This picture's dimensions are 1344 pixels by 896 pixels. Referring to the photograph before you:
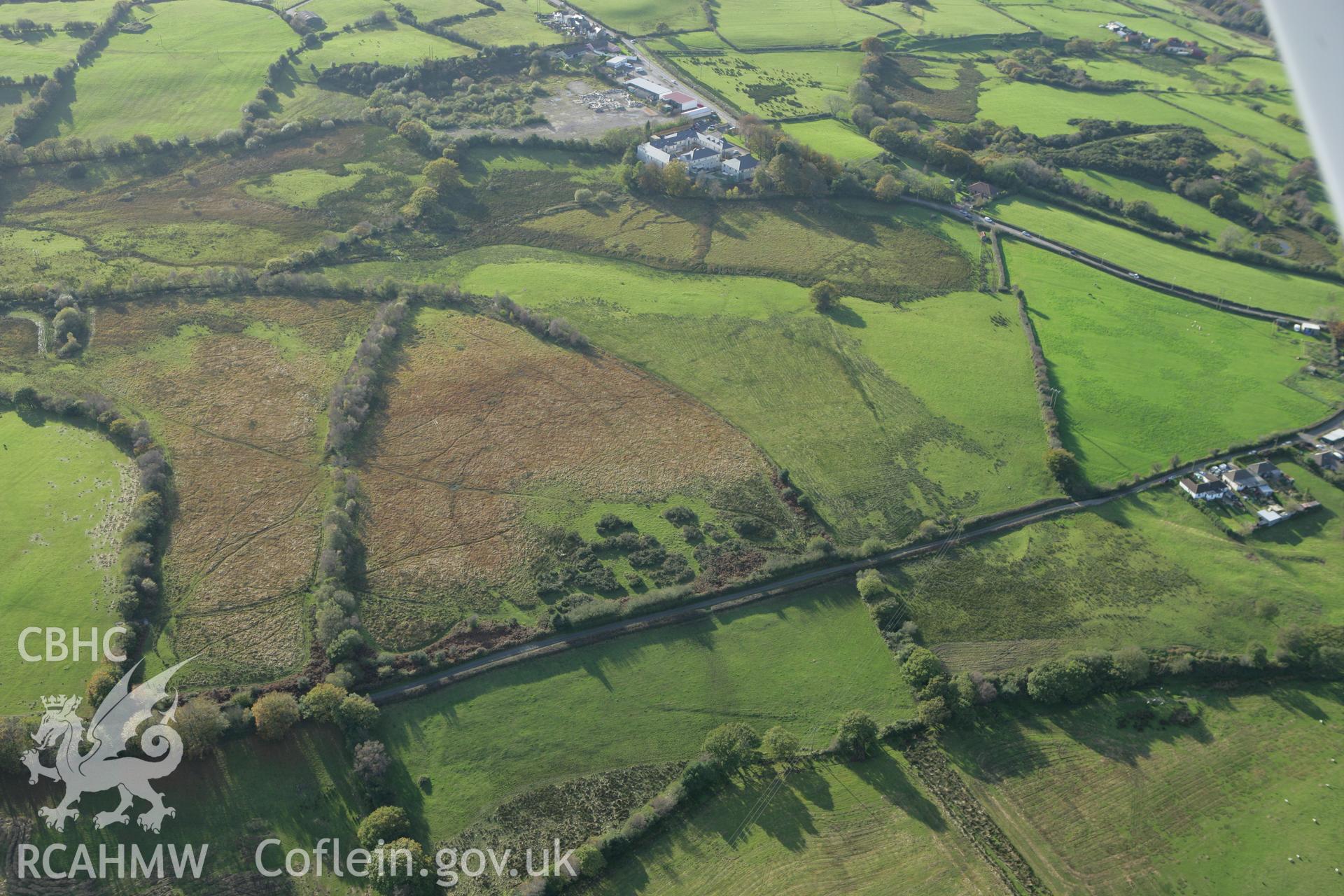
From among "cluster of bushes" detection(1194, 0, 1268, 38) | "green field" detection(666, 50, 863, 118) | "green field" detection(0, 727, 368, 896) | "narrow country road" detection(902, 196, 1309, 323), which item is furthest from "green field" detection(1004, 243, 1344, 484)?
"cluster of bushes" detection(1194, 0, 1268, 38)

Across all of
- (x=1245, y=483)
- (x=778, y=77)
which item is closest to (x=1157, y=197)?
(x=1245, y=483)

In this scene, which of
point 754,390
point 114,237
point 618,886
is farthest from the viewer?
point 114,237

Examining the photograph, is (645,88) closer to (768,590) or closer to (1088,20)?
(768,590)

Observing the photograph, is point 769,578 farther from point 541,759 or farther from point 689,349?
point 689,349

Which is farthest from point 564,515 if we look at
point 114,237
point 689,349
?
point 114,237

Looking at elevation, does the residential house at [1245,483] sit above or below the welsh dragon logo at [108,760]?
above

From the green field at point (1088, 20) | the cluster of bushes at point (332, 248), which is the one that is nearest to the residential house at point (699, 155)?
the cluster of bushes at point (332, 248)

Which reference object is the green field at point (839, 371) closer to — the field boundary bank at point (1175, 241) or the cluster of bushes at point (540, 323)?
the cluster of bushes at point (540, 323)
